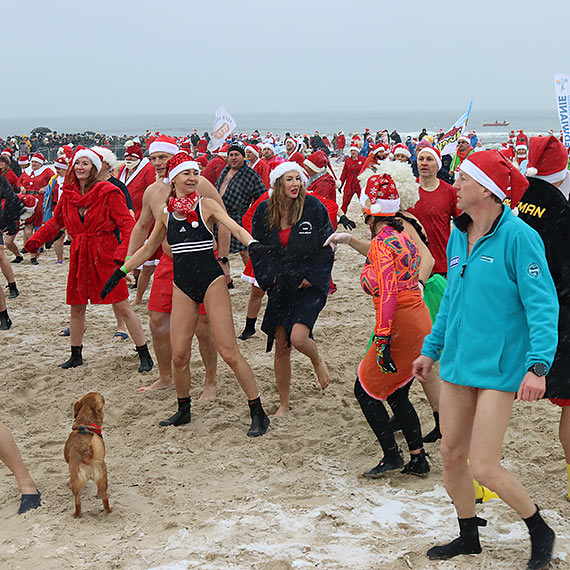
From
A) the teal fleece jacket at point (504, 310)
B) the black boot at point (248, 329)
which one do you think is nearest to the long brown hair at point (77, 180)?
the black boot at point (248, 329)

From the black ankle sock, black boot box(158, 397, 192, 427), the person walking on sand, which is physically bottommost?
black boot box(158, 397, 192, 427)

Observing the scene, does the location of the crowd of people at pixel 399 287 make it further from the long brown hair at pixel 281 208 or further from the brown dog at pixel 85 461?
the brown dog at pixel 85 461

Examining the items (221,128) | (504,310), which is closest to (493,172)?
(504,310)

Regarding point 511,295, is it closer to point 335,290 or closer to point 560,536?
point 560,536

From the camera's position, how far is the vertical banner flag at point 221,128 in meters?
17.8

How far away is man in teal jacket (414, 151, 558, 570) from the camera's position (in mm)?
2846

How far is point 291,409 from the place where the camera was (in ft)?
18.6

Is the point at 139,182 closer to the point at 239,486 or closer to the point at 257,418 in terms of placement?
the point at 257,418

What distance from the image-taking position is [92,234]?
663cm

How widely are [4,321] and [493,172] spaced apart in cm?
691

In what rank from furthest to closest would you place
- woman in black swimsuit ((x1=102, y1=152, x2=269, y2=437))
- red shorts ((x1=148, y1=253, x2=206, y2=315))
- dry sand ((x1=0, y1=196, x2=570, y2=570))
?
red shorts ((x1=148, y1=253, x2=206, y2=315)), woman in black swimsuit ((x1=102, y1=152, x2=269, y2=437)), dry sand ((x1=0, y1=196, x2=570, y2=570))

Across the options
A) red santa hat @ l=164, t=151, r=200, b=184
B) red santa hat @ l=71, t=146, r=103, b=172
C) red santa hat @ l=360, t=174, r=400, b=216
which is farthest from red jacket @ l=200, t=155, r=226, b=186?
red santa hat @ l=360, t=174, r=400, b=216

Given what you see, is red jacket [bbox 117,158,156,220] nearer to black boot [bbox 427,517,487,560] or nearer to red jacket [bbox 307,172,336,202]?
red jacket [bbox 307,172,336,202]

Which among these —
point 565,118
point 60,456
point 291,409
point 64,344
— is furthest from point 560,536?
point 565,118
